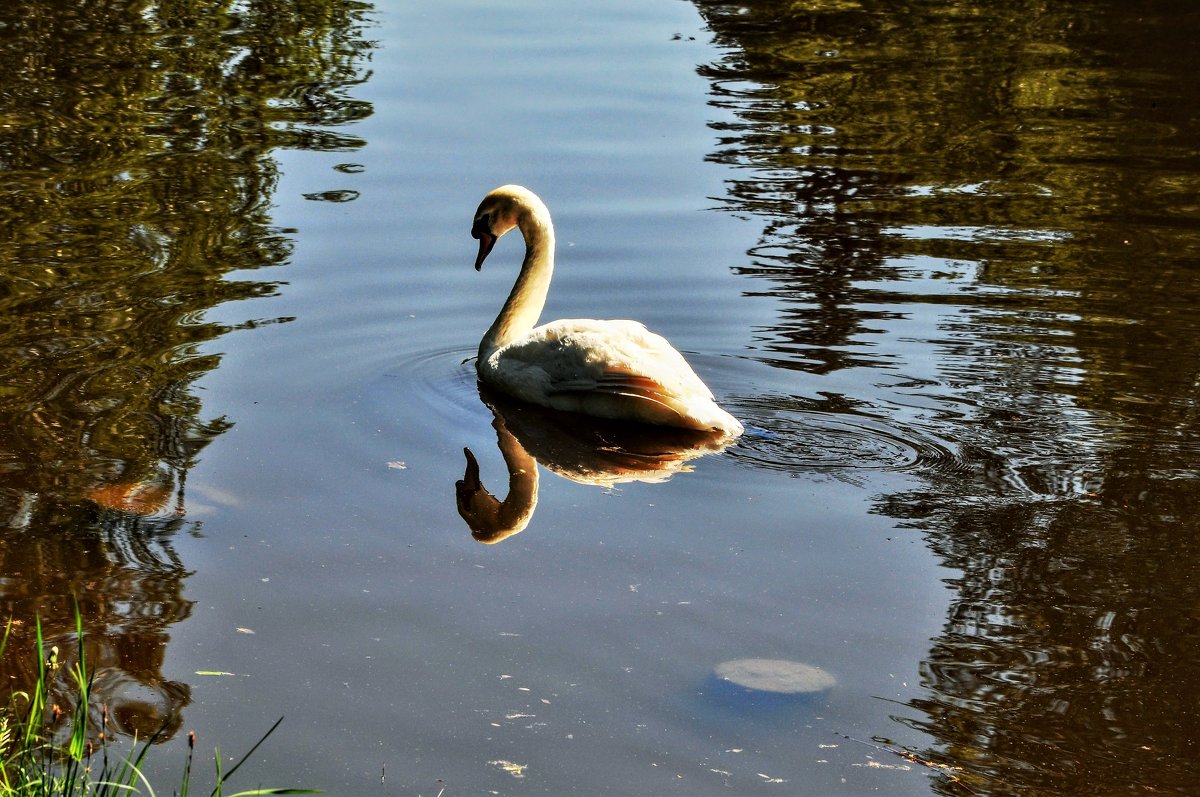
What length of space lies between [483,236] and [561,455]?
213 cm

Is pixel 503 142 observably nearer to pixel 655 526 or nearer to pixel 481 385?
pixel 481 385

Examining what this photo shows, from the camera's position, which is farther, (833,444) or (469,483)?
(833,444)

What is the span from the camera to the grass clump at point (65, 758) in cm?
367

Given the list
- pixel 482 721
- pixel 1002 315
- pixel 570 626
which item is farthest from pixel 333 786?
pixel 1002 315

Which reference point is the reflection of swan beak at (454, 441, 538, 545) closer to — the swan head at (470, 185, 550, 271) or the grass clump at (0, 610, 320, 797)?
the grass clump at (0, 610, 320, 797)

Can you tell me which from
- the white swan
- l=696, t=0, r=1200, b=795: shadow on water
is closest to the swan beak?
the white swan

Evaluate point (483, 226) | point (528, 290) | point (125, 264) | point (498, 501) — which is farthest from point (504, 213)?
→ point (498, 501)

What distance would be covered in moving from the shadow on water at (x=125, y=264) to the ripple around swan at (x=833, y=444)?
2.48 metres

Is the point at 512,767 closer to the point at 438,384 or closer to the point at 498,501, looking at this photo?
the point at 498,501

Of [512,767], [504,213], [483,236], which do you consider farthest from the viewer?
[483,236]

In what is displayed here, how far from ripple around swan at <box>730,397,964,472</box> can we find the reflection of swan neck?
964mm

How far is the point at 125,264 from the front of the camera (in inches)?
365

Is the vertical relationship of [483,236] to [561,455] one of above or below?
above

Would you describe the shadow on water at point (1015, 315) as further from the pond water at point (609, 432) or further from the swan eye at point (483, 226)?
the swan eye at point (483, 226)
